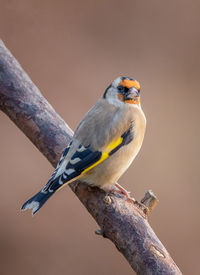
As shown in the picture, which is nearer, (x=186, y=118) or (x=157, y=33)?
(x=186, y=118)

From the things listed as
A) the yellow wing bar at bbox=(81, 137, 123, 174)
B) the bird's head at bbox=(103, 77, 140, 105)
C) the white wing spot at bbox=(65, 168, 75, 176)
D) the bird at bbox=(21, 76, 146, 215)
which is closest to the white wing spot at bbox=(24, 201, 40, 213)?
the bird at bbox=(21, 76, 146, 215)

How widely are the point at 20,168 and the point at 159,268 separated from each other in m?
4.11

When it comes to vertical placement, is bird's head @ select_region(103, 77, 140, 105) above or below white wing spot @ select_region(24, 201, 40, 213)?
above

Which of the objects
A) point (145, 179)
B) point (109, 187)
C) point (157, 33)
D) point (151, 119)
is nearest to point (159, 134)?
point (151, 119)

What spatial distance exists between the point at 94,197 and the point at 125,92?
917 millimetres

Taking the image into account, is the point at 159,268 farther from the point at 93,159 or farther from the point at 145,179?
the point at 145,179

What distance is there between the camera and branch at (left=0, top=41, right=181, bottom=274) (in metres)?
2.89

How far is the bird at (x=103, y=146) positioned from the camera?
3242 millimetres

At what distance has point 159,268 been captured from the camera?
279cm

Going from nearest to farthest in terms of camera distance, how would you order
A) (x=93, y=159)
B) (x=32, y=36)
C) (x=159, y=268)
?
(x=159, y=268), (x=93, y=159), (x=32, y=36)

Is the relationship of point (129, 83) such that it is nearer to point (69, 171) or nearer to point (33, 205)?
point (69, 171)

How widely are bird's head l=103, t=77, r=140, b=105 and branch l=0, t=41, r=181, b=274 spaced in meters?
0.45

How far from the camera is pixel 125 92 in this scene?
379 cm

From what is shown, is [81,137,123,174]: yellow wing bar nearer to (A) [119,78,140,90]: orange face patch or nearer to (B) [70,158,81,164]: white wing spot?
(B) [70,158,81,164]: white wing spot
